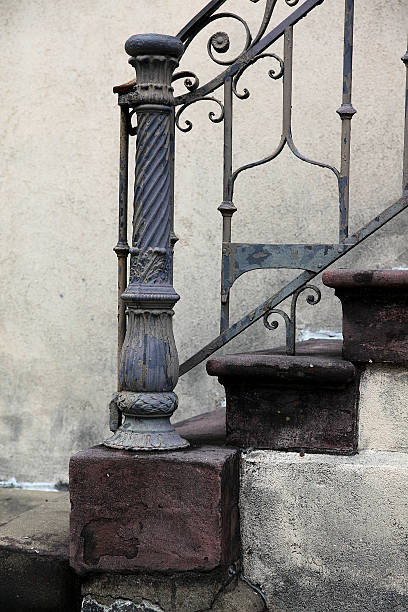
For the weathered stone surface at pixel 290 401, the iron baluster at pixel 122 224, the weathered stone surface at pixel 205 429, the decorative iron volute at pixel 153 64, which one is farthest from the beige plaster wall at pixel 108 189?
the decorative iron volute at pixel 153 64

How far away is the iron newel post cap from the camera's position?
221 cm

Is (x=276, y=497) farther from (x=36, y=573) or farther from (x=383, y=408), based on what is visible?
(x=36, y=573)

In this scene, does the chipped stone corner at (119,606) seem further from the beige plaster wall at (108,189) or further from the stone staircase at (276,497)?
the beige plaster wall at (108,189)

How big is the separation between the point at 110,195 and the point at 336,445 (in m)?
2.01

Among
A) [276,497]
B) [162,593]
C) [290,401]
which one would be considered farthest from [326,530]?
[162,593]

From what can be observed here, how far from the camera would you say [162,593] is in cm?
214

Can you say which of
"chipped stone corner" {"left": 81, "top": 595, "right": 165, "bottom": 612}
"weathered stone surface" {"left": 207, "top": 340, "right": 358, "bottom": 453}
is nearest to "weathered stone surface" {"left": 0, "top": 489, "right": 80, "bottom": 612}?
"chipped stone corner" {"left": 81, "top": 595, "right": 165, "bottom": 612}

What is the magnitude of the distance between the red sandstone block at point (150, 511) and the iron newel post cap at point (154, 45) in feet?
3.43

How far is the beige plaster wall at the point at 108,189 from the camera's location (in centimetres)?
366

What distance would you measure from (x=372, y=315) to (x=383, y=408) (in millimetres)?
247

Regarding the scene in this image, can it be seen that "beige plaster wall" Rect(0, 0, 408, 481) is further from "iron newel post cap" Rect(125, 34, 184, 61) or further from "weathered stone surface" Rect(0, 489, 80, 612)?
"iron newel post cap" Rect(125, 34, 184, 61)

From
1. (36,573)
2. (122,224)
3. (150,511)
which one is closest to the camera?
(150,511)

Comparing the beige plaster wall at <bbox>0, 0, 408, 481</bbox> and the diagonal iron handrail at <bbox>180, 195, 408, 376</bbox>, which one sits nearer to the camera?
the diagonal iron handrail at <bbox>180, 195, 408, 376</bbox>

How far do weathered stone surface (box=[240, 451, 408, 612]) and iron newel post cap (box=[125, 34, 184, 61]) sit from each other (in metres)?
1.09
